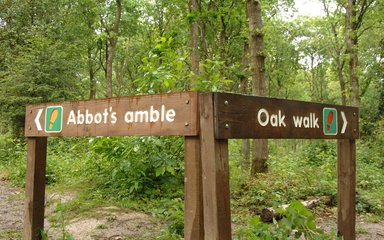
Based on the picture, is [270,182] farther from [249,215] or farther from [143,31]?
[143,31]

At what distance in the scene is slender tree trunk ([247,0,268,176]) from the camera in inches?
353

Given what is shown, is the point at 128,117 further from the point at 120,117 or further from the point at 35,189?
the point at 35,189

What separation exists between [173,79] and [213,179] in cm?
405

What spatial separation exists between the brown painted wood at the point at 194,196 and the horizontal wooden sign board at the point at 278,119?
0.61 ft

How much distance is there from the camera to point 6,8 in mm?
21984

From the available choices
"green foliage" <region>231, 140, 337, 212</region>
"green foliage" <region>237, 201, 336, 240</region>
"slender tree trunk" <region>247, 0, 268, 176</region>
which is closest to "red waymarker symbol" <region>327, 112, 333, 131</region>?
"green foliage" <region>237, 201, 336, 240</region>

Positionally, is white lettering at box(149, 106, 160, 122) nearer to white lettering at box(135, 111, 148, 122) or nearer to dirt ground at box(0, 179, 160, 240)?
white lettering at box(135, 111, 148, 122)

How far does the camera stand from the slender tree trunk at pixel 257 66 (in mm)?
8977

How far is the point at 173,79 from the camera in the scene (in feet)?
19.9

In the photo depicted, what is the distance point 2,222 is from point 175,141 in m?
2.98

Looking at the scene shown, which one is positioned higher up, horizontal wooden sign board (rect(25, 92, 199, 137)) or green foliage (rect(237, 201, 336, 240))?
horizontal wooden sign board (rect(25, 92, 199, 137))

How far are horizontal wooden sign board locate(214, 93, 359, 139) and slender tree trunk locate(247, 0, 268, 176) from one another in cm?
553

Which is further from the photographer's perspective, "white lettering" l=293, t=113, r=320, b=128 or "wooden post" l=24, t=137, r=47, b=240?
"wooden post" l=24, t=137, r=47, b=240

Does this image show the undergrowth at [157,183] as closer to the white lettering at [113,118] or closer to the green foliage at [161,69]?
the green foliage at [161,69]
